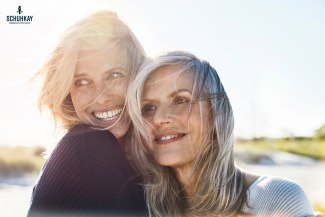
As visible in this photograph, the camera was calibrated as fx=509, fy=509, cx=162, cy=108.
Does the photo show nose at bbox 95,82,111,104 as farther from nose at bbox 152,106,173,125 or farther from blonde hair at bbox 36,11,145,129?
nose at bbox 152,106,173,125

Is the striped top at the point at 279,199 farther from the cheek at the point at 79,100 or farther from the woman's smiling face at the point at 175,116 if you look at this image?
the cheek at the point at 79,100

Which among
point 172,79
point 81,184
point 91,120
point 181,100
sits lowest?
point 81,184

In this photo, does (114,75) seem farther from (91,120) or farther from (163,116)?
(163,116)

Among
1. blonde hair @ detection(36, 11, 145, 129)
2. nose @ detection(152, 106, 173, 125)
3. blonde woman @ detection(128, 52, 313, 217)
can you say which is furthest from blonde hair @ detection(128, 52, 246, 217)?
blonde hair @ detection(36, 11, 145, 129)

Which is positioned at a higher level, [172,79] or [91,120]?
[172,79]

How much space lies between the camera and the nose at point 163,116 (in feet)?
8.62

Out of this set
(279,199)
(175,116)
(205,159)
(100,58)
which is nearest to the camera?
(279,199)

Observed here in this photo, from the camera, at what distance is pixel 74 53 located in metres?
2.85

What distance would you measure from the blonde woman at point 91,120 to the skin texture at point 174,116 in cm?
21

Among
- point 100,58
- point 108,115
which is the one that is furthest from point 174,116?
point 100,58

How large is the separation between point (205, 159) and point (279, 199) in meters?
0.55

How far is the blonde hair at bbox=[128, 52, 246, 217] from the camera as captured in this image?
103 inches

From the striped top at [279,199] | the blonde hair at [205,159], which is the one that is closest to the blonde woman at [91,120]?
the blonde hair at [205,159]

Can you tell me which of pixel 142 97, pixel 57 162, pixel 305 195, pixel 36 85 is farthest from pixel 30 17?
pixel 305 195
